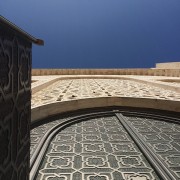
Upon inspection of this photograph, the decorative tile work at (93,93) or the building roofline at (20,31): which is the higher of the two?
the building roofline at (20,31)

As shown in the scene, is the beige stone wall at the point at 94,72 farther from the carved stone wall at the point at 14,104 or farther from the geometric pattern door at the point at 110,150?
the carved stone wall at the point at 14,104

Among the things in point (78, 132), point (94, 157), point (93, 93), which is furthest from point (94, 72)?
point (94, 157)

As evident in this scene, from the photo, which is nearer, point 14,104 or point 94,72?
point 14,104

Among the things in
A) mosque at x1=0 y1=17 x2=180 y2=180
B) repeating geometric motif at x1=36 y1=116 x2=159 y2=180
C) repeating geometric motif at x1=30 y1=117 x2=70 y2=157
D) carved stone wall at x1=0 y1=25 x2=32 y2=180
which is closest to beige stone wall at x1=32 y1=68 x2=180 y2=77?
mosque at x1=0 y1=17 x2=180 y2=180

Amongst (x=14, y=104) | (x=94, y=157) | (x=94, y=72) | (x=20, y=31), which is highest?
(x=20, y=31)

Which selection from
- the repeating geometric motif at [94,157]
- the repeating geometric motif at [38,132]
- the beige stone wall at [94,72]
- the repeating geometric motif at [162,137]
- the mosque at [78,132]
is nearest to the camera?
the mosque at [78,132]

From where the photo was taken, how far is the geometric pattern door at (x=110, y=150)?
1.91 metres

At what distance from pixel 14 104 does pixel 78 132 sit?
205 cm

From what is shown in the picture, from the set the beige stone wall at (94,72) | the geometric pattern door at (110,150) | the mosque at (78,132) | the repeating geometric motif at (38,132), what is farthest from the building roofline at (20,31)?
the beige stone wall at (94,72)

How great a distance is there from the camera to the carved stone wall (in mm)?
847

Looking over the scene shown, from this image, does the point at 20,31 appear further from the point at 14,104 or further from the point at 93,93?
the point at 93,93

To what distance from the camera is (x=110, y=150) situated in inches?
94.1

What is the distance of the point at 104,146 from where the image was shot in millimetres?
Result: 2488

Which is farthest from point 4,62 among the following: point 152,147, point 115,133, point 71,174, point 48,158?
point 115,133
